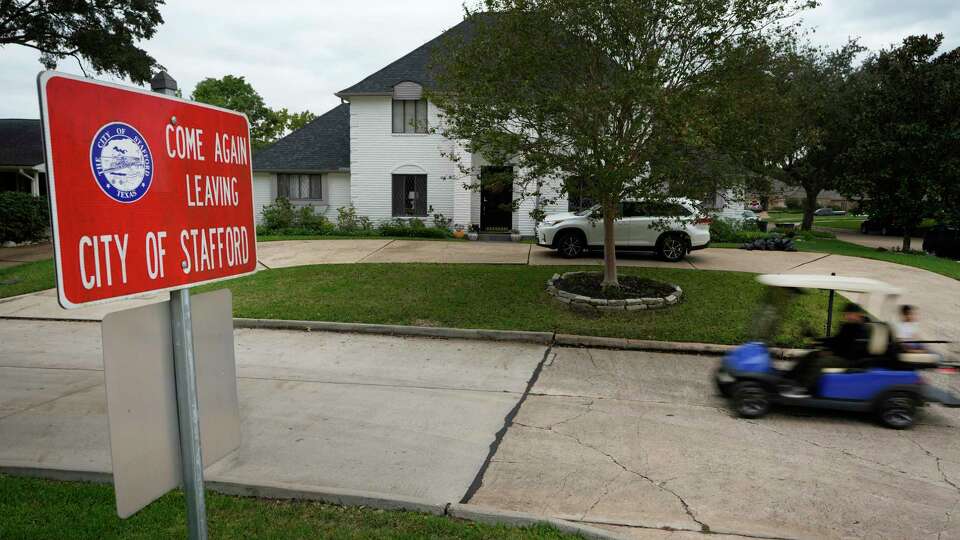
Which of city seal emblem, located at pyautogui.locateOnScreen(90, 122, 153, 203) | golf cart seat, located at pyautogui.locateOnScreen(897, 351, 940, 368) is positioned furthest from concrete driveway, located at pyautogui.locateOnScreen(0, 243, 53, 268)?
golf cart seat, located at pyautogui.locateOnScreen(897, 351, 940, 368)

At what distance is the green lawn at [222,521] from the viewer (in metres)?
4.21

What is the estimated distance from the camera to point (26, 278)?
51.6ft

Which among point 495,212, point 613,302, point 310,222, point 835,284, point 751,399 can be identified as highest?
point 495,212

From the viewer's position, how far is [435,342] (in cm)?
1032

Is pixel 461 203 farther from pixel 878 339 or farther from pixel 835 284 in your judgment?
pixel 878 339

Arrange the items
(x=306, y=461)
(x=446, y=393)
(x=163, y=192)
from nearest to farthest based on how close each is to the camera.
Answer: (x=163, y=192) → (x=306, y=461) → (x=446, y=393)

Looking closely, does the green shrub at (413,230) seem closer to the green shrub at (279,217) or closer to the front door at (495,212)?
the front door at (495,212)

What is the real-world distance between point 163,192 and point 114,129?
28cm

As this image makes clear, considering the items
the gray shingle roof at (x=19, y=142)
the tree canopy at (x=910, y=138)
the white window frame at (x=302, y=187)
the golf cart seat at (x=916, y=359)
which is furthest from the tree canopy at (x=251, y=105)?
the golf cart seat at (x=916, y=359)

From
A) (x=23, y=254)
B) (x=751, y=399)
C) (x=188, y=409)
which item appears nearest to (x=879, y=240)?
(x=751, y=399)

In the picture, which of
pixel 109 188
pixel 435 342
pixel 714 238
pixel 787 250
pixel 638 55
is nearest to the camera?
pixel 109 188

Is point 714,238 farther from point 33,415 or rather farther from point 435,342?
point 33,415

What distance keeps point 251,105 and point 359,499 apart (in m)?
58.4

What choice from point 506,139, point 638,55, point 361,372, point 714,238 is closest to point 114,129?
point 361,372
